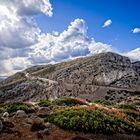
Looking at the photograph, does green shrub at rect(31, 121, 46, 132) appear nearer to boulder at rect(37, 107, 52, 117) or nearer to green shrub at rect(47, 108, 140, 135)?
green shrub at rect(47, 108, 140, 135)

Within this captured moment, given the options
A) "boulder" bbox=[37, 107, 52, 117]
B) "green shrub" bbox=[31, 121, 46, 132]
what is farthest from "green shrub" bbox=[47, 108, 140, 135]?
"boulder" bbox=[37, 107, 52, 117]

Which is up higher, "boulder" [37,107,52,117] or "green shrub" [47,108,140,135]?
"boulder" [37,107,52,117]

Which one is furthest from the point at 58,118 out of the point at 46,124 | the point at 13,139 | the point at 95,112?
the point at 13,139

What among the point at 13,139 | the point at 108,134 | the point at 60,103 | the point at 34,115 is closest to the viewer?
the point at 13,139

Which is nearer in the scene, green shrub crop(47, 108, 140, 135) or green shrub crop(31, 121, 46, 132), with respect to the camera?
green shrub crop(47, 108, 140, 135)

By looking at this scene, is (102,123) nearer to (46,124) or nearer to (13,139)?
(46,124)

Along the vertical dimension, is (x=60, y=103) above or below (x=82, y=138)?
above

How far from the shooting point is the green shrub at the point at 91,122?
78.1ft

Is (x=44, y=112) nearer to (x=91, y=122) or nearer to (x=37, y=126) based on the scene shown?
(x=37, y=126)

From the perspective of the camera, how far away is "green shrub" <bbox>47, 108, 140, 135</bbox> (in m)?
23.8

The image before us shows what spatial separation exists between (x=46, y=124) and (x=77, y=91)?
139 metres

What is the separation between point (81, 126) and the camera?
23.9 metres

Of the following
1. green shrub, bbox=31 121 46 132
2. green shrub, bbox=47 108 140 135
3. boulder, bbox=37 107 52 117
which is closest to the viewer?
green shrub, bbox=47 108 140 135

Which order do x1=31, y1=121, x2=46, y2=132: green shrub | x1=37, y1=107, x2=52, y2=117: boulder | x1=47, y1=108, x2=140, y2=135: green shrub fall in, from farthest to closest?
x1=37, y1=107, x2=52, y2=117: boulder, x1=31, y1=121, x2=46, y2=132: green shrub, x1=47, y1=108, x2=140, y2=135: green shrub
